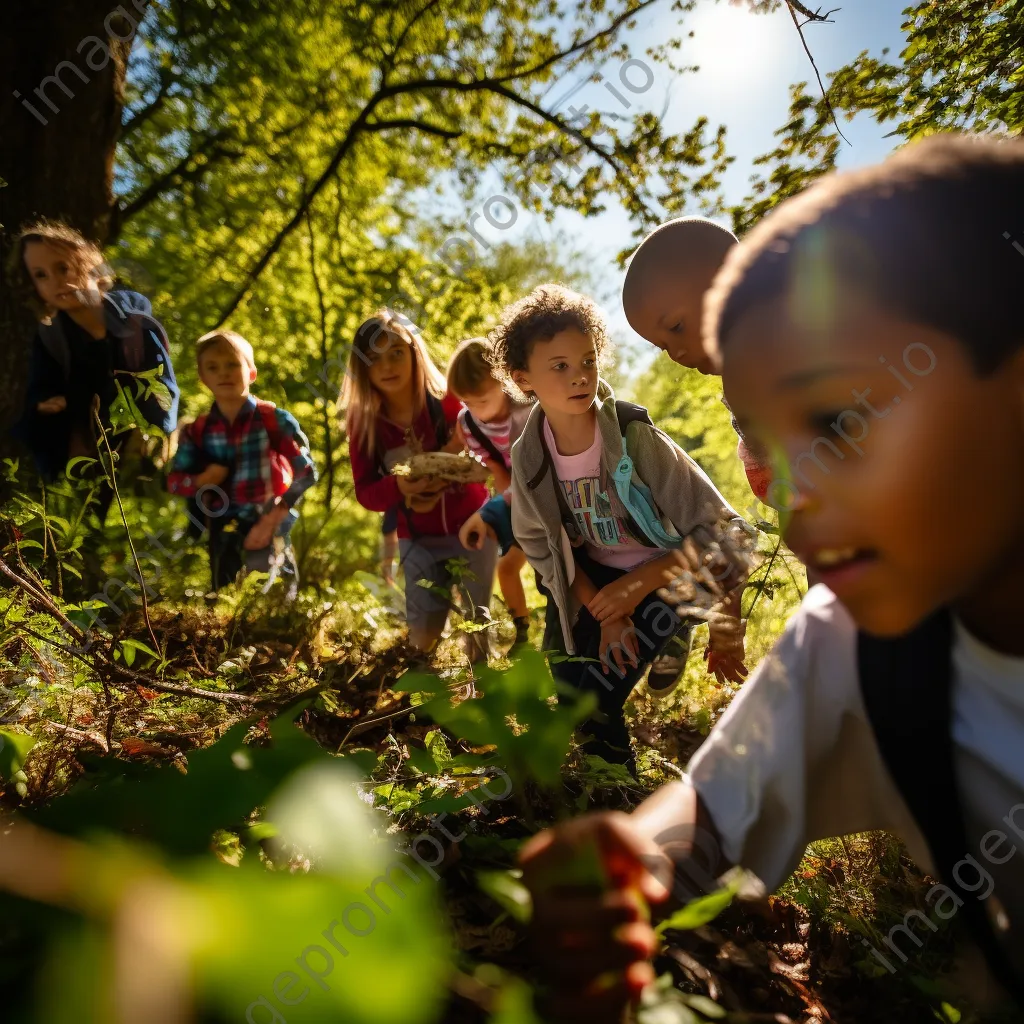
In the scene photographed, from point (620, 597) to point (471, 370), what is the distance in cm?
212

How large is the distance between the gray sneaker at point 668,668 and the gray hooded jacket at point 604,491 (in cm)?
45

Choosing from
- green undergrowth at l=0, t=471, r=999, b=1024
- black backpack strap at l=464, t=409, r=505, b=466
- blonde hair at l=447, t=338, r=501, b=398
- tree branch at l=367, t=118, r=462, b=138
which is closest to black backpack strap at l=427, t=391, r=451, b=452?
blonde hair at l=447, t=338, r=501, b=398

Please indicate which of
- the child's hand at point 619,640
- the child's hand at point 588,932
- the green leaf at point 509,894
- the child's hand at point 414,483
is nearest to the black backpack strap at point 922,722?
the child's hand at point 588,932

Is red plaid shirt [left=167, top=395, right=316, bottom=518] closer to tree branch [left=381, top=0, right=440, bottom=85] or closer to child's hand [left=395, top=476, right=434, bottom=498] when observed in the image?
child's hand [left=395, top=476, right=434, bottom=498]

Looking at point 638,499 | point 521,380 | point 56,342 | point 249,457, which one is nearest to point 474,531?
point 521,380

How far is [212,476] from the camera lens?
456 cm

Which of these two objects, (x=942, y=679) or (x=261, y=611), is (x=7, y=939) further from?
(x=261, y=611)

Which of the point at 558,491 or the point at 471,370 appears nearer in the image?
the point at 558,491

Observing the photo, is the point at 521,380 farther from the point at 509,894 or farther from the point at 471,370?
the point at 509,894

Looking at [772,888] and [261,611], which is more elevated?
[772,888]

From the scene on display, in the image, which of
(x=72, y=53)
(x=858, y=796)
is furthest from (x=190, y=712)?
(x=72, y=53)

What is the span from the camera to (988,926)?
3.03ft

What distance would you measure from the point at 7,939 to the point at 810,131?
5.23 meters

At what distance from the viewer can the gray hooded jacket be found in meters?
2.65
